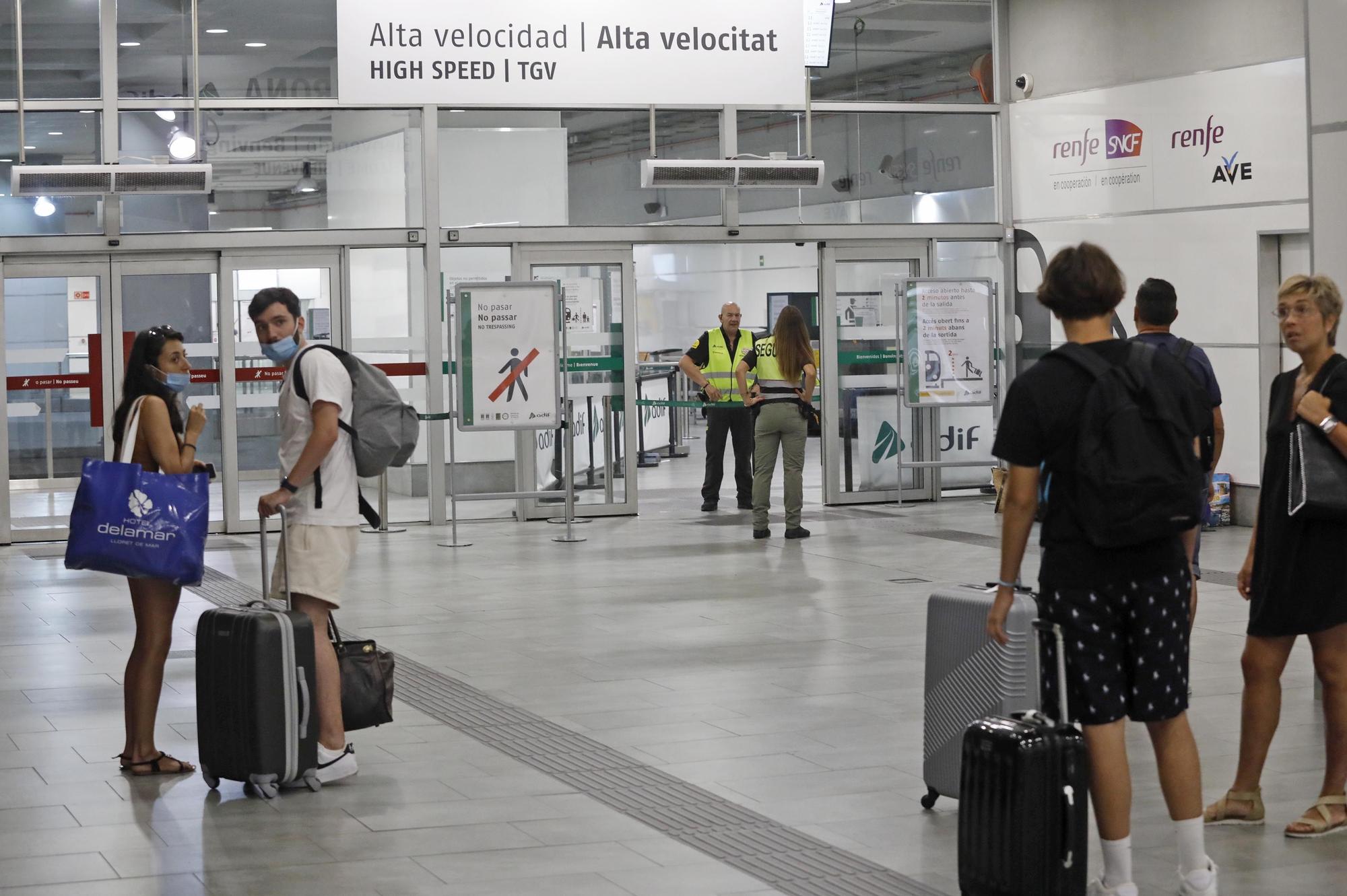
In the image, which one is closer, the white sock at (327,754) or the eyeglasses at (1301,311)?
the eyeglasses at (1301,311)

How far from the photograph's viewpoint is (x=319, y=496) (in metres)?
4.93

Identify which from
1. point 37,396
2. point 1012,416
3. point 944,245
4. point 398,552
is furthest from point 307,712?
point 944,245

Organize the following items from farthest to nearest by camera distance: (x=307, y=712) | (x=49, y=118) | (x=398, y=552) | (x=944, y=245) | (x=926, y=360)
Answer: (x=944, y=245) < (x=926, y=360) < (x=49, y=118) < (x=398, y=552) < (x=307, y=712)

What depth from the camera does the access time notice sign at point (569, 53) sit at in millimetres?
12016

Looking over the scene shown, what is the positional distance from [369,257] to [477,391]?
1.89m

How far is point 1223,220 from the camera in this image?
11930 mm

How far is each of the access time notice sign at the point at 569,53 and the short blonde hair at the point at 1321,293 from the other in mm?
8560

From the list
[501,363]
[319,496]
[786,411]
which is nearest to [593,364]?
[501,363]

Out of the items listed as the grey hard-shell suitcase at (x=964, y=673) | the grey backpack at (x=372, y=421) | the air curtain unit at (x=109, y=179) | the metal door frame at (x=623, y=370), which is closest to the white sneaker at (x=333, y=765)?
the grey backpack at (x=372, y=421)

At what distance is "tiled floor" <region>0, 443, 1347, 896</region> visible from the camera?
418 cm

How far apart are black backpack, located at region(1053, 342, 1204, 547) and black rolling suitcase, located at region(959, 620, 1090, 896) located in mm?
337

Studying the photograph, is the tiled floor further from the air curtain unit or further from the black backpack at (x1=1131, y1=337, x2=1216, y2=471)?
the air curtain unit

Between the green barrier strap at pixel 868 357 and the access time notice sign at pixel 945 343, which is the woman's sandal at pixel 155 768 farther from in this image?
the green barrier strap at pixel 868 357

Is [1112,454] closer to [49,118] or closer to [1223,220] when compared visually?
[1223,220]
